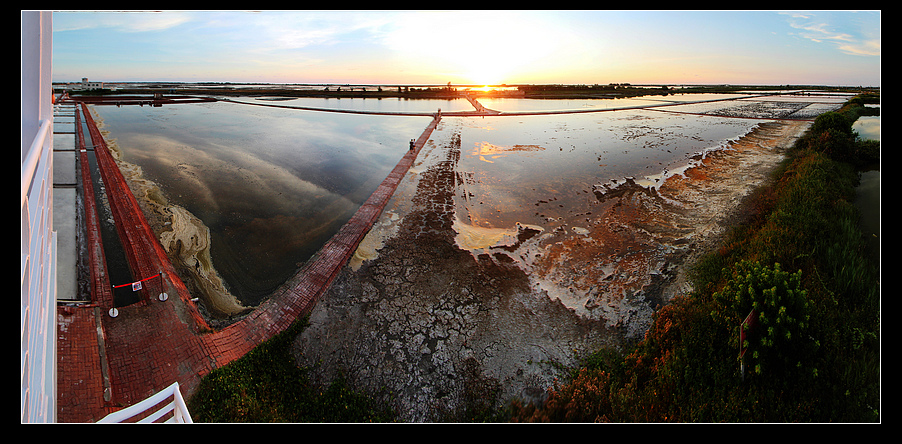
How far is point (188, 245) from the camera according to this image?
21.4 feet

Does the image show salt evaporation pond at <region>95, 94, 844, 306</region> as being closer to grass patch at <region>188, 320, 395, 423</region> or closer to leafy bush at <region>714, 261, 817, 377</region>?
grass patch at <region>188, 320, 395, 423</region>

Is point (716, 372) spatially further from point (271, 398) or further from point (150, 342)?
point (150, 342)

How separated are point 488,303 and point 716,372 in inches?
106

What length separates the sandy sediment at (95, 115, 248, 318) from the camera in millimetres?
5070

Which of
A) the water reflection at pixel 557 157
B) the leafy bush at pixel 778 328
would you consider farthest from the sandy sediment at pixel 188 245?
the leafy bush at pixel 778 328

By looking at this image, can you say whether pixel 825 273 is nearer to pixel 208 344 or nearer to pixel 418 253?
pixel 418 253

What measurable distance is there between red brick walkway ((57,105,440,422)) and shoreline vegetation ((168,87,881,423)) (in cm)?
33

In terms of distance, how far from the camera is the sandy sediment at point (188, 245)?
5.07 meters

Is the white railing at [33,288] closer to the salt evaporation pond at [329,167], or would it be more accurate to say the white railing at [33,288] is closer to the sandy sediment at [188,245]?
the sandy sediment at [188,245]

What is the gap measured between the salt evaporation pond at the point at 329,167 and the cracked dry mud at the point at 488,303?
3.97ft

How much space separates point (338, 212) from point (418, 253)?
9.52 ft

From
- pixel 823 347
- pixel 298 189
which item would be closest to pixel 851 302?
pixel 823 347

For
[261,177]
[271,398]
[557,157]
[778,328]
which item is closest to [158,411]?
[271,398]
